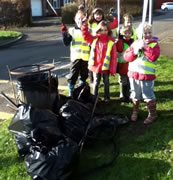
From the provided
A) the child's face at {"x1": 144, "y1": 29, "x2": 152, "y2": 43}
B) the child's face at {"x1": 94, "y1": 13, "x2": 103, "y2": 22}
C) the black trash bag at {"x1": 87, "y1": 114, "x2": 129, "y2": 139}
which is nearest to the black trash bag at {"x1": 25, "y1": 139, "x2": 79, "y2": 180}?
the black trash bag at {"x1": 87, "y1": 114, "x2": 129, "y2": 139}

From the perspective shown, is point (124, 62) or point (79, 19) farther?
point (79, 19)

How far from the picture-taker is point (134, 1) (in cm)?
3019

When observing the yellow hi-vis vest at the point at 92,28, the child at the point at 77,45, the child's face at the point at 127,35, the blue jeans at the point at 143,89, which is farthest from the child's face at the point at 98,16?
the blue jeans at the point at 143,89

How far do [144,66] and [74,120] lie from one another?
4.13 feet

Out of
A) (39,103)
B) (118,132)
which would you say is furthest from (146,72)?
(39,103)

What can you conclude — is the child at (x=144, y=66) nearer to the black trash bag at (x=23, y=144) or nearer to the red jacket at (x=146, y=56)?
the red jacket at (x=146, y=56)

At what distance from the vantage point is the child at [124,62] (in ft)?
15.0

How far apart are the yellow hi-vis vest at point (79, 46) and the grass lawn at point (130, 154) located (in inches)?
49.3

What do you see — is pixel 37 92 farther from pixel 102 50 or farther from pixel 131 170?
pixel 131 170

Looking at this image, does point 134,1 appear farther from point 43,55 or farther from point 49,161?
point 49,161

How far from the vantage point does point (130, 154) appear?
11.6ft

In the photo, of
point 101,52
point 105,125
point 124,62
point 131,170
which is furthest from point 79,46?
point 131,170

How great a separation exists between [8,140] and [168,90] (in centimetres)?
320

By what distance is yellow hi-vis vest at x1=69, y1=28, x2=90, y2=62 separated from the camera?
16.6ft
